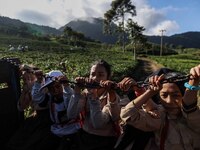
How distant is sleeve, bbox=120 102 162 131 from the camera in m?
2.82

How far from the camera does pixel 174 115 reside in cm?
292

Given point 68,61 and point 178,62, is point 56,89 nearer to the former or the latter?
point 68,61

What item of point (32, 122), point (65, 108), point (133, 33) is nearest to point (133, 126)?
point (65, 108)

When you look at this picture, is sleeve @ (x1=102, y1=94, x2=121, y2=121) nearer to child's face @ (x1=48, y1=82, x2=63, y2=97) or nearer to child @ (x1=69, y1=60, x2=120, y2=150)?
child @ (x1=69, y1=60, x2=120, y2=150)

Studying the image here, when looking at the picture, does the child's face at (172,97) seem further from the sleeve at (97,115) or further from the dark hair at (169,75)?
the sleeve at (97,115)

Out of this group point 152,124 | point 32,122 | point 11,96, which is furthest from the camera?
point 11,96

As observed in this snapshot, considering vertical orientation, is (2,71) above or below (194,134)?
above

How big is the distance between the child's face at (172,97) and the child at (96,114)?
467 millimetres

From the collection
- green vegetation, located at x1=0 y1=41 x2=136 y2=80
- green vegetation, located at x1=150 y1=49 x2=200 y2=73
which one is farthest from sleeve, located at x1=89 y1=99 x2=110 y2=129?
green vegetation, located at x1=150 y1=49 x2=200 y2=73

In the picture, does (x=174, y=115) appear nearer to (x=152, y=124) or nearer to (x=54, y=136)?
(x=152, y=124)

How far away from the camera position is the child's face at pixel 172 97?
2869 millimetres

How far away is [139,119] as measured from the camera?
2.85 meters

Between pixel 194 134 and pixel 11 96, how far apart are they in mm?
2671

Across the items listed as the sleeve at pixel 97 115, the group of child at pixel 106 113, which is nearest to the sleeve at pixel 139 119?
A: the group of child at pixel 106 113
